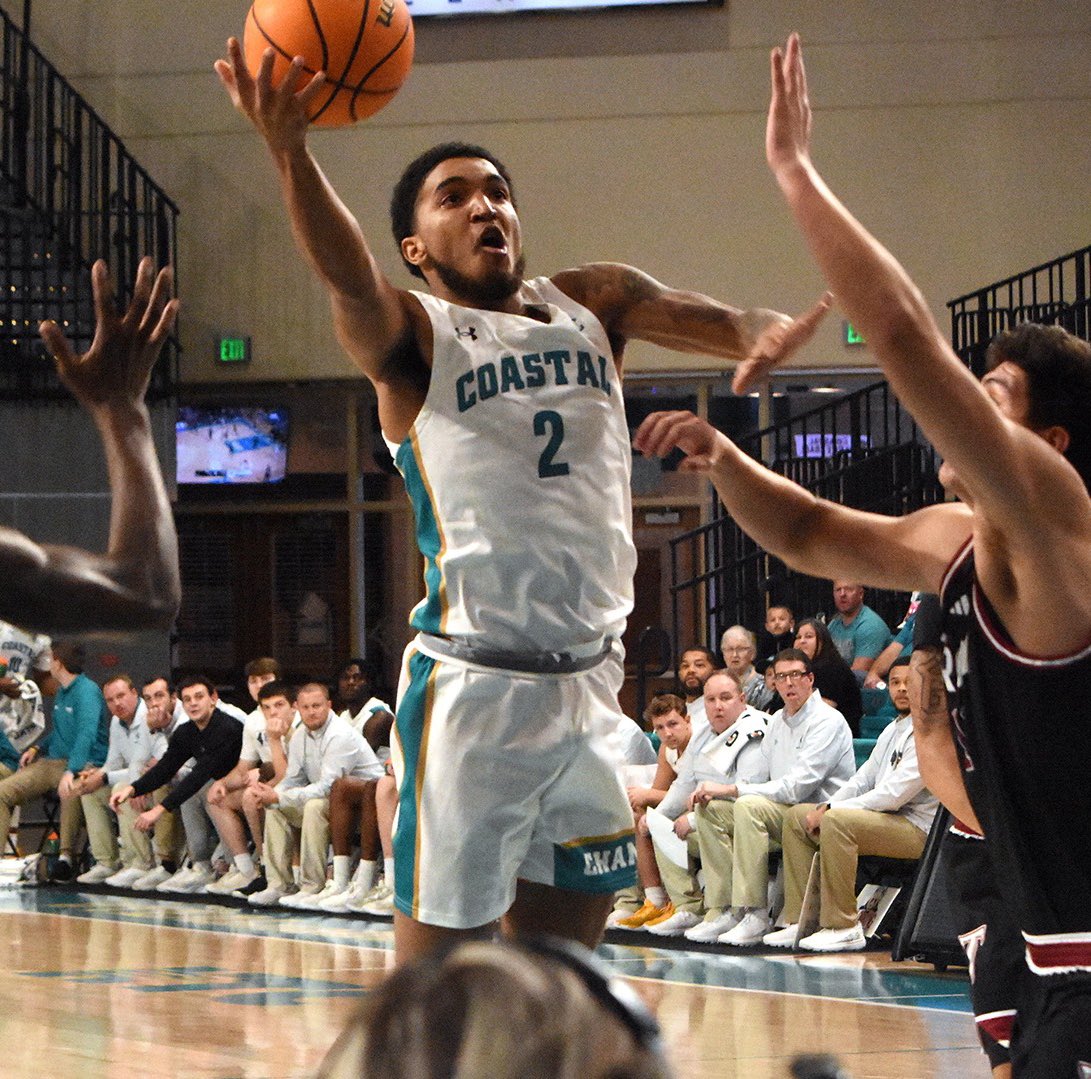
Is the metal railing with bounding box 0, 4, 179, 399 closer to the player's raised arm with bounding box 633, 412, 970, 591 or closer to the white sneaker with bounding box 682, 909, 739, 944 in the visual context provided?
the white sneaker with bounding box 682, 909, 739, 944

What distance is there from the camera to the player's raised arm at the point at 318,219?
3.01 m

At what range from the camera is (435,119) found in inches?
601

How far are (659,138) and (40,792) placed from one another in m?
7.20

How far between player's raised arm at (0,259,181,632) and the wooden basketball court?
3460mm

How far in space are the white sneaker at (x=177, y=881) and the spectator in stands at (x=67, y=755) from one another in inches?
43.1

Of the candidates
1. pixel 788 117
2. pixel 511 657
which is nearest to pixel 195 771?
pixel 511 657

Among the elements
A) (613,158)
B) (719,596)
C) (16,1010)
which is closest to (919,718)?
(16,1010)

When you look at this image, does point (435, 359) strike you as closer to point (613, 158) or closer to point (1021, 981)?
point (1021, 981)

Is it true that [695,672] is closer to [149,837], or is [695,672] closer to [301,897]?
[301,897]

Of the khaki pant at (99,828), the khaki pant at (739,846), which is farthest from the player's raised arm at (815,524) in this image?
the khaki pant at (99,828)

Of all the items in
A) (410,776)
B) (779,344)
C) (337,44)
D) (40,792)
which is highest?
(337,44)

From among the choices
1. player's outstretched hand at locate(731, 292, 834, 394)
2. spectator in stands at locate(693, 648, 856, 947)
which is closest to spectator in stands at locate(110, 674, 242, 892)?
spectator in stands at locate(693, 648, 856, 947)

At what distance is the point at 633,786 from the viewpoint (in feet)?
31.0

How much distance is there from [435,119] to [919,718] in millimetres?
12991
